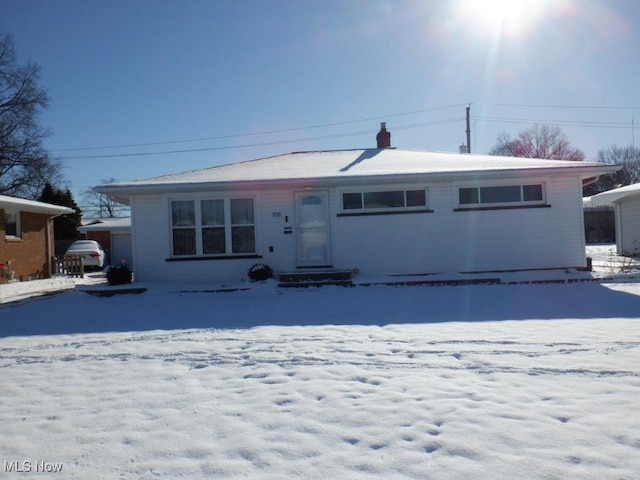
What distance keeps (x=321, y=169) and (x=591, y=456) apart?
34.4 ft

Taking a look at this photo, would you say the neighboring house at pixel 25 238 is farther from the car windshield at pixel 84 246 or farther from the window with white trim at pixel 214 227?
the window with white trim at pixel 214 227

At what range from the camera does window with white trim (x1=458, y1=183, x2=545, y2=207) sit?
11766mm

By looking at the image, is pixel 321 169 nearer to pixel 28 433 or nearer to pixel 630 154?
pixel 28 433

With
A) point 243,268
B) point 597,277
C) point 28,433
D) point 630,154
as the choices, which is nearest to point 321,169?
point 243,268

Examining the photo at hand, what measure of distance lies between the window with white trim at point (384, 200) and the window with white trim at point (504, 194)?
3.42 ft

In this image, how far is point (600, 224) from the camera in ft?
101

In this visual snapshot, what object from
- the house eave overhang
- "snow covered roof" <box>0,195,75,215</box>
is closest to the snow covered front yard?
the house eave overhang

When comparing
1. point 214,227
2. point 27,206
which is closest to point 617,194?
point 214,227

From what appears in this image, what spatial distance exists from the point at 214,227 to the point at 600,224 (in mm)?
27943

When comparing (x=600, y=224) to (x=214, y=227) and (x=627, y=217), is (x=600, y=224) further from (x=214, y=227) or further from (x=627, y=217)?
(x=214, y=227)

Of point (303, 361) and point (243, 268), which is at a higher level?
point (243, 268)

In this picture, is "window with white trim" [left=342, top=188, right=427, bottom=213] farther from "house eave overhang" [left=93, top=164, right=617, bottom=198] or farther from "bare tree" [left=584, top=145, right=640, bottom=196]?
"bare tree" [left=584, top=145, right=640, bottom=196]

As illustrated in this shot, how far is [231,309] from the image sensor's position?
28.5ft

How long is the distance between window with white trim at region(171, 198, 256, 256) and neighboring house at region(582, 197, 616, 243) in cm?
2596
